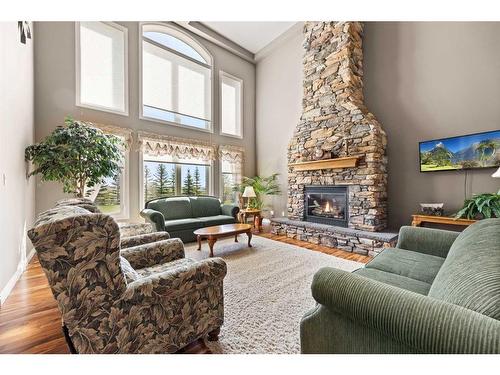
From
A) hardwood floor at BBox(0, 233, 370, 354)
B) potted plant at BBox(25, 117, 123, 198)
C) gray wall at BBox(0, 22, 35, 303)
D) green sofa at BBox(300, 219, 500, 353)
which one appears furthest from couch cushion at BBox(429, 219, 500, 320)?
potted plant at BBox(25, 117, 123, 198)

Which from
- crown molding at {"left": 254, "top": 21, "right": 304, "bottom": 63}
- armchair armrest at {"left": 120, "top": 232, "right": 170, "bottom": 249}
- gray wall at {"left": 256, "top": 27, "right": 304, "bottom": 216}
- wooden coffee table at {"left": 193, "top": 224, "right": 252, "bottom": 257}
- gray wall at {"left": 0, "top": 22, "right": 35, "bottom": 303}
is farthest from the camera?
gray wall at {"left": 256, "top": 27, "right": 304, "bottom": 216}

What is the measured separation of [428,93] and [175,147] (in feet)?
15.3

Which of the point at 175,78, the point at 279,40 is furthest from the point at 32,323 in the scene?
the point at 279,40

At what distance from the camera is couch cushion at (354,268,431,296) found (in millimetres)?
1276

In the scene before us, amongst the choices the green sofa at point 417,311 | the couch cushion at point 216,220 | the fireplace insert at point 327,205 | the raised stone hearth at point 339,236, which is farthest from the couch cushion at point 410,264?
the couch cushion at point 216,220

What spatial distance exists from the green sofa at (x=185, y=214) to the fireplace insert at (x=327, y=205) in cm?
A: 151

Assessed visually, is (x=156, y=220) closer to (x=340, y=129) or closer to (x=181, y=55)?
(x=340, y=129)

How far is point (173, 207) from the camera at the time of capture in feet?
14.1

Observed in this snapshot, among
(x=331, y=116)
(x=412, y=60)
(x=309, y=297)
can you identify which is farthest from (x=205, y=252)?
(x=412, y=60)

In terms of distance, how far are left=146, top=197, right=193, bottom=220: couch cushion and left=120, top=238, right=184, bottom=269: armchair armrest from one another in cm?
237

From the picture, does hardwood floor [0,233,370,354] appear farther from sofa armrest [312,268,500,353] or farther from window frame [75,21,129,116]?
window frame [75,21,129,116]

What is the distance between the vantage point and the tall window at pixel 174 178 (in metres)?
4.60

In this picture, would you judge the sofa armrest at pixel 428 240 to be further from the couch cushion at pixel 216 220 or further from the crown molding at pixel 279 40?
the crown molding at pixel 279 40
